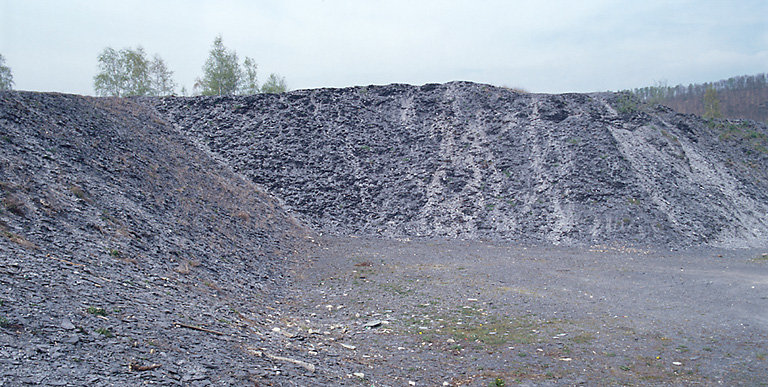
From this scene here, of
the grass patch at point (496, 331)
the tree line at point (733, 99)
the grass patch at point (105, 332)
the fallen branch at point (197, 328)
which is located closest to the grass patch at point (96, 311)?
the grass patch at point (105, 332)

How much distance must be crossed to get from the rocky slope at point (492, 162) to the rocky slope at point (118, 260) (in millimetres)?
5888

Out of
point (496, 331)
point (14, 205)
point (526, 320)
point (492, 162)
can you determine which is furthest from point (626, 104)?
point (14, 205)

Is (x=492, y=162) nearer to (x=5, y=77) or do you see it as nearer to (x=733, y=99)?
(x=5, y=77)

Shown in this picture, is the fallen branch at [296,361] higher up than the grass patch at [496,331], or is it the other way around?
the fallen branch at [296,361]

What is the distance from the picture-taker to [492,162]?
24922 millimetres

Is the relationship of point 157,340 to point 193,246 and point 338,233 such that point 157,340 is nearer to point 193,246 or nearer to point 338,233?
point 193,246

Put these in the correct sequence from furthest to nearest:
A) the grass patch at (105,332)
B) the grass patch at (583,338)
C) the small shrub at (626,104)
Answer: the small shrub at (626,104) → the grass patch at (583,338) → the grass patch at (105,332)

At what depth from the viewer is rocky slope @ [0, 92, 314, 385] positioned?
514 cm

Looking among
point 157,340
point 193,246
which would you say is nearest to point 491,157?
point 193,246

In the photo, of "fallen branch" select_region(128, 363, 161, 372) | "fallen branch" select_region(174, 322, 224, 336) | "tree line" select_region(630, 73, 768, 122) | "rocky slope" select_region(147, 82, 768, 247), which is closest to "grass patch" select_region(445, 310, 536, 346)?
"fallen branch" select_region(174, 322, 224, 336)

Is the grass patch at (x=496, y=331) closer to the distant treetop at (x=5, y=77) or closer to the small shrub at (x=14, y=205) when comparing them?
the small shrub at (x=14, y=205)

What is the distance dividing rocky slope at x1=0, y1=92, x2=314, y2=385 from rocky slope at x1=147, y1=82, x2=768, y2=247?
5.89 meters

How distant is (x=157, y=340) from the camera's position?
5.87m

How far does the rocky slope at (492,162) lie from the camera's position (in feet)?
68.4
